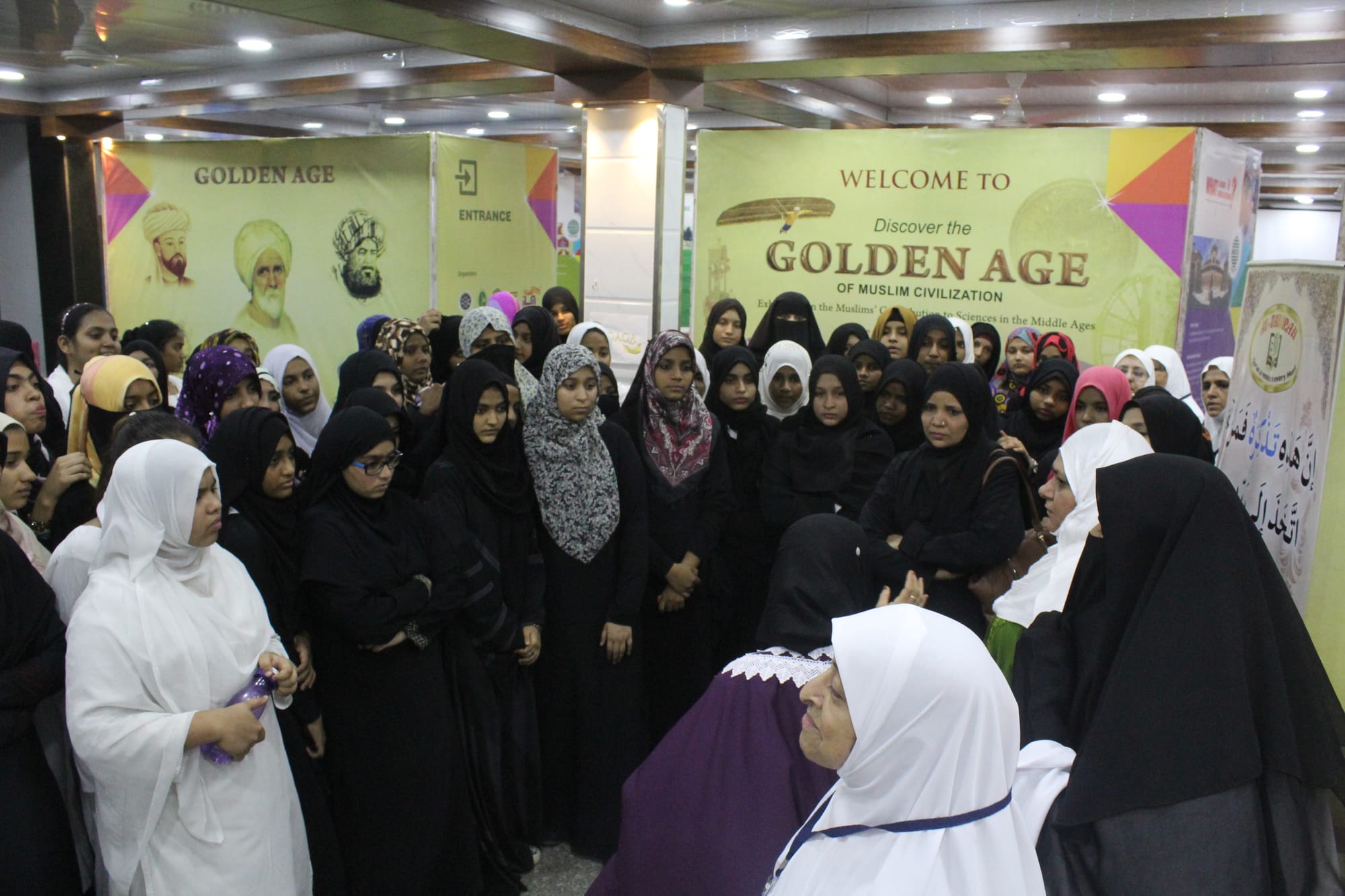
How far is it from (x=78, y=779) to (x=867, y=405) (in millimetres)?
3247

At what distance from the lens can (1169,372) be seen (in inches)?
198

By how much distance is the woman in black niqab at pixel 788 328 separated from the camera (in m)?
5.65

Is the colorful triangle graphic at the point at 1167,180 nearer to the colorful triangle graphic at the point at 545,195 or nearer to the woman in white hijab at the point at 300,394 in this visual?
the colorful triangle graphic at the point at 545,195

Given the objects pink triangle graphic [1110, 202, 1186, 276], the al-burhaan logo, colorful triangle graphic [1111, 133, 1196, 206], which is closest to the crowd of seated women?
the al-burhaan logo

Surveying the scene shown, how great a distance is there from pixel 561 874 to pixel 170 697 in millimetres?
1439

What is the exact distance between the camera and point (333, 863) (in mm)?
2416

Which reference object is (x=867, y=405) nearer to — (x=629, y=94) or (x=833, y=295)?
(x=833, y=295)

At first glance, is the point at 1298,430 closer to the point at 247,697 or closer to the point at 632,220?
the point at 247,697

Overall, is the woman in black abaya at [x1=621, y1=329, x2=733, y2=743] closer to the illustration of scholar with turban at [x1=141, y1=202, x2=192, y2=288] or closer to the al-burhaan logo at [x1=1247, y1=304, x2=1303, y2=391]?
the al-burhaan logo at [x1=1247, y1=304, x2=1303, y2=391]

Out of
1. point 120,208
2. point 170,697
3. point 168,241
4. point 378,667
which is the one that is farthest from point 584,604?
point 120,208

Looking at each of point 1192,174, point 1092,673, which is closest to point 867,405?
point 1192,174

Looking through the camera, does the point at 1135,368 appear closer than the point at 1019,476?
No

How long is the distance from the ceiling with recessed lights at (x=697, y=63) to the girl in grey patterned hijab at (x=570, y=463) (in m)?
2.39

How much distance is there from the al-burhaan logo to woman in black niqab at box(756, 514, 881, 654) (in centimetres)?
122
